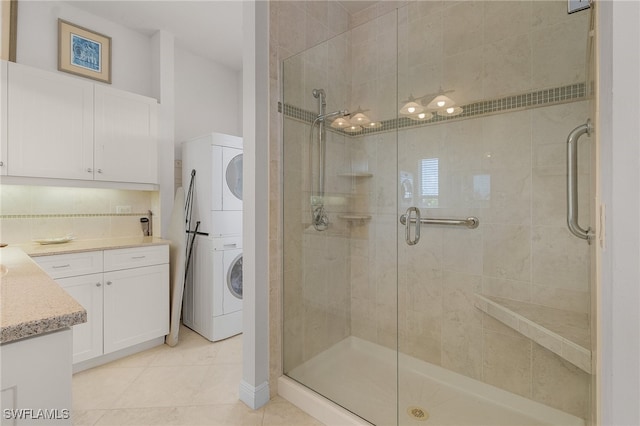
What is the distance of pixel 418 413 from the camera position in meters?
1.63

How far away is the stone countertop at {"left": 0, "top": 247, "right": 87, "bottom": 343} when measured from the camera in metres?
0.70

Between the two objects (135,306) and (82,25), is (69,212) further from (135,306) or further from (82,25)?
(82,25)

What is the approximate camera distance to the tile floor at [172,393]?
1780 mm

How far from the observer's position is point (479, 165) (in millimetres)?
1810

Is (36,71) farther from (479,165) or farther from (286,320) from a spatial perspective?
(479,165)

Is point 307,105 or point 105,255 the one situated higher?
point 307,105

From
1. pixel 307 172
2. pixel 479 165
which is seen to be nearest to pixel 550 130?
pixel 479 165

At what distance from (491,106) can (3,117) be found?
321 cm

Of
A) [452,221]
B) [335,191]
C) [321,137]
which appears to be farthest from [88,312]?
[452,221]

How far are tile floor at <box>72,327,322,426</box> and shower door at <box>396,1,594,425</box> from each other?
2.88 ft

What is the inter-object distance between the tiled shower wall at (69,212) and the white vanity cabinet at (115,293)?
24.3 inches

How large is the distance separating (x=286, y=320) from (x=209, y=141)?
177 centimetres

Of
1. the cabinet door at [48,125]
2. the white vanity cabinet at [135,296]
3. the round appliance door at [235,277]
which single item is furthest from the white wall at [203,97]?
→ the round appliance door at [235,277]

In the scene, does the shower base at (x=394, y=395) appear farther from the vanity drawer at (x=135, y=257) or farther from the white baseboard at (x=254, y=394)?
the vanity drawer at (x=135, y=257)
